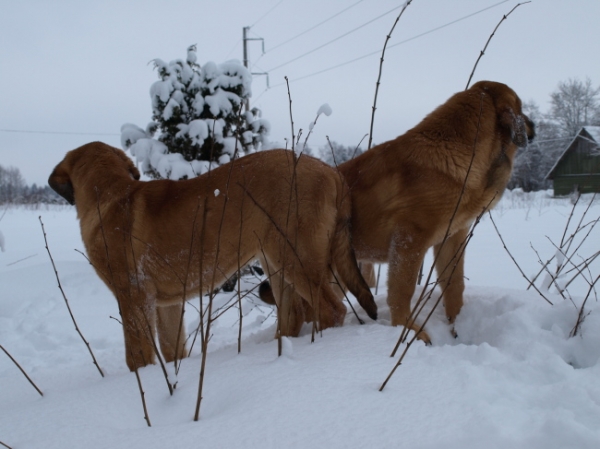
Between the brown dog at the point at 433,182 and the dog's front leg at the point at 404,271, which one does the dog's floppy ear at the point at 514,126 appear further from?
the dog's front leg at the point at 404,271

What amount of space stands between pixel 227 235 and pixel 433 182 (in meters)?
1.57

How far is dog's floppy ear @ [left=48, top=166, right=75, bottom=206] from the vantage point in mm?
4012

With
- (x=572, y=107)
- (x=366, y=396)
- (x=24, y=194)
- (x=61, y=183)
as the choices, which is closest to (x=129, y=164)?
(x=61, y=183)

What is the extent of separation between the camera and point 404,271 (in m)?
3.19

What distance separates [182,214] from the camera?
3.48 meters

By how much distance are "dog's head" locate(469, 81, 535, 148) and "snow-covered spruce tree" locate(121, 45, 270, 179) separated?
16.5 ft

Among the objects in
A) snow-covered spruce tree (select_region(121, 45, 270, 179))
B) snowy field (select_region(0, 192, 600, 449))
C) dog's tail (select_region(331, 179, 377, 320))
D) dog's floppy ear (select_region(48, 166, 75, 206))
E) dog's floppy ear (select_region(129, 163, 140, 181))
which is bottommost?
snowy field (select_region(0, 192, 600, 449))

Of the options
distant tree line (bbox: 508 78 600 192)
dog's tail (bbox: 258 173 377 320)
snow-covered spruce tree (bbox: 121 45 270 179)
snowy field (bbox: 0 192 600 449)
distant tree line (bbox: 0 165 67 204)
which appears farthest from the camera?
distant tree line (bbox: 508 78 600 192)

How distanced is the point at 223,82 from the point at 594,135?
25.1 metres

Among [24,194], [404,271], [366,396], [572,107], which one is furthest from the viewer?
[572,107]

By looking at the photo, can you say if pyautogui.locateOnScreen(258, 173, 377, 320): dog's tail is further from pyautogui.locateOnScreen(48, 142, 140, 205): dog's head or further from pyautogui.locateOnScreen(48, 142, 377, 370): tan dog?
pyautogui.locateOnScreen(48, 142, 140, 205): dog's head

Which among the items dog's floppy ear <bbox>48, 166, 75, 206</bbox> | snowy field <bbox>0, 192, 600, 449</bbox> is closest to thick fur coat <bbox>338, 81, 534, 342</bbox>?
snowy field <bbox>0, 192, 600, 449</bbox>

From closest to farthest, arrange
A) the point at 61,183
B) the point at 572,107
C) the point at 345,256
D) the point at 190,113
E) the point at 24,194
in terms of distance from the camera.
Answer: the point at 345,256, the point at 61,183, the point at 190,113, the point at 24,194, the point at 572,107

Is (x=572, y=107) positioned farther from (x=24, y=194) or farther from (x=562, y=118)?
(x=24, y=194)
